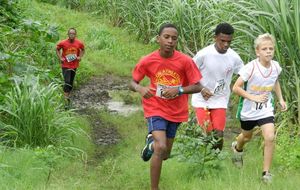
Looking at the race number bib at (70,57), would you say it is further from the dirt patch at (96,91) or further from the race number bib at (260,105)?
the race number bib at (260,105)

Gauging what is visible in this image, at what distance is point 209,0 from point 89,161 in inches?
243

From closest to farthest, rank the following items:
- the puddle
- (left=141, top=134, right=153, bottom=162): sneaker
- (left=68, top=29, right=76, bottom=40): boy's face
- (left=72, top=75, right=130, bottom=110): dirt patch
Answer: (left=141, top=134, right=153, bottom=162): sneaker → the puddle → (left=68, top=29, right=76, bottom=40): boy's face → (left=72, top=75, right=130, bottom=110): dirt patch

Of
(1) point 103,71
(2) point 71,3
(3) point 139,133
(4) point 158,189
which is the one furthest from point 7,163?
(2) point 71,3

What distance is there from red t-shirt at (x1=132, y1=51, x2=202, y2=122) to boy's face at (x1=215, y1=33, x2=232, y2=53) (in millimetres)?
780

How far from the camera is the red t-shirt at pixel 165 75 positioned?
5219 millimetres

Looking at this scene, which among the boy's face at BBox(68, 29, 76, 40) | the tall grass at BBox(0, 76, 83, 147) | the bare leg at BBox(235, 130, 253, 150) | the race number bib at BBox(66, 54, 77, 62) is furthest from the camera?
the boy's face at BBox(68, 29, 76, 40)

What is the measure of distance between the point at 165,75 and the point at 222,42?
108cm

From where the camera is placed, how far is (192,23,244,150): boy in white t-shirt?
6113mm

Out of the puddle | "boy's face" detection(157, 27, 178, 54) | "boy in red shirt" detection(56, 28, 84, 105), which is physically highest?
"boy's face" detection(157, 27, 178, 54)

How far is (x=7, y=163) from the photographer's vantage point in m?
5.54

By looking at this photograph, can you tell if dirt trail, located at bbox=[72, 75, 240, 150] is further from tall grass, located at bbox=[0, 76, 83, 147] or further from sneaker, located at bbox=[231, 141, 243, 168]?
sneaker, located at bbox=[231, 141, 243, 168]

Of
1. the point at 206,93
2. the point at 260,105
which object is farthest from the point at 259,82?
the point at 206,93

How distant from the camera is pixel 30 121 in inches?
267

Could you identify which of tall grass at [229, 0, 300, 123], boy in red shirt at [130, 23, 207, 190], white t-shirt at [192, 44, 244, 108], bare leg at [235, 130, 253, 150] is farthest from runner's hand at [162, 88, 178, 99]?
tall grass at [229, 0, 300, 123]
